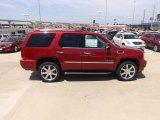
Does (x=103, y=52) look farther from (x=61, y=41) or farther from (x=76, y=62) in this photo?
(x=61, y=41)

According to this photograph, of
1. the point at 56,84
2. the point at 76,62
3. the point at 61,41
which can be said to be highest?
the point at 61,41

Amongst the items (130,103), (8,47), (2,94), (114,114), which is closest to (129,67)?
(130,103)

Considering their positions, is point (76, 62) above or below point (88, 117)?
above

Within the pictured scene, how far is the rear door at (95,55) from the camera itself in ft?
26.6

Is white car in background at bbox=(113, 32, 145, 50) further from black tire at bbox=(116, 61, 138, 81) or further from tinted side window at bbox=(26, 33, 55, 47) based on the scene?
tinted side window at bbox=(26, 33, 55, 47)

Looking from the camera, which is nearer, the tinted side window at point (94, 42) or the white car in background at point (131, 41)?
the tinted side window at point (94, 42)

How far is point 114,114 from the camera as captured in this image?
5.27 meters

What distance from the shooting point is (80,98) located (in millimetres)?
6402

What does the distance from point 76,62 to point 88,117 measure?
10.9 feet

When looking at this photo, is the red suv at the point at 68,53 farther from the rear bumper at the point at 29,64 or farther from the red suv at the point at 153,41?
the red suv at the point at 153,41

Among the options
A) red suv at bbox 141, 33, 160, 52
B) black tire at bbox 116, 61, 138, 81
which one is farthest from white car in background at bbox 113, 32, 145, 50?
black tire at bbox 116, 61, 138, 81

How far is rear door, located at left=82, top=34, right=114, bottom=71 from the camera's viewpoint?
8117 mm

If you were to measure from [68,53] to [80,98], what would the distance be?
7.17 ft

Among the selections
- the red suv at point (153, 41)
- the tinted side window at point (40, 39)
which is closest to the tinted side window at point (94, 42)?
the tinted side window at point (40, 39)
